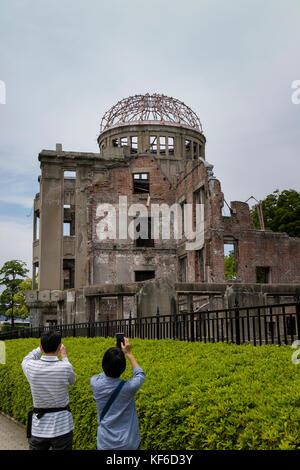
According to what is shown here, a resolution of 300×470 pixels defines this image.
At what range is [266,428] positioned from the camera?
137 inches

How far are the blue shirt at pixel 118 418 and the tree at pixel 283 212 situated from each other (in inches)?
1522

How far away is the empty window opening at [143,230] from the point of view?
33594 millimetres

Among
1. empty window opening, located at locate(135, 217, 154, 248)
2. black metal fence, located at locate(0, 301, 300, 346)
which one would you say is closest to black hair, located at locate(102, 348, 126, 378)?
black metal fence, located at locate(0, 301, 300, 346)

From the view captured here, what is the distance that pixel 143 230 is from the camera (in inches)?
1328

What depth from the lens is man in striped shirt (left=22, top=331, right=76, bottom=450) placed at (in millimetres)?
4695

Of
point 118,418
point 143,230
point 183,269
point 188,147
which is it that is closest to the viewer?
point 118,418

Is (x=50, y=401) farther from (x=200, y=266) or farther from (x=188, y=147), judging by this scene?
(x=188, y=147)

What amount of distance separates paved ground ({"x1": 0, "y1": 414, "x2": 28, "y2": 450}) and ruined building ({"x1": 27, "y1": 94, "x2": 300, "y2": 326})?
49.2 ft

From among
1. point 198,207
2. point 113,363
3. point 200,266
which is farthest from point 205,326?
point 198,207

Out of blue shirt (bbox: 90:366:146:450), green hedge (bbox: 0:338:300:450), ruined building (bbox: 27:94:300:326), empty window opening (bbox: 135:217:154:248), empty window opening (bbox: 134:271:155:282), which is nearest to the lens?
green hedge (bbox: 0:338:300:450)

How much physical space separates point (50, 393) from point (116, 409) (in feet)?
3.02

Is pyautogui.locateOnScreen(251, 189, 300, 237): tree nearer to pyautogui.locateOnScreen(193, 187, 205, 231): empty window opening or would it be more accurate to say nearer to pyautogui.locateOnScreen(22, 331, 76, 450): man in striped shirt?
pyautogui.locateOnScreen(193, 187, 205, 231): empty window opening

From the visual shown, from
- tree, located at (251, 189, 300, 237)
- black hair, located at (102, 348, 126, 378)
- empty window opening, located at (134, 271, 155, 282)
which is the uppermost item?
tree, located at (251, 189, 300, 237)

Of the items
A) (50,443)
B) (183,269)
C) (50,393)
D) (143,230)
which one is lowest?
(50,443)
